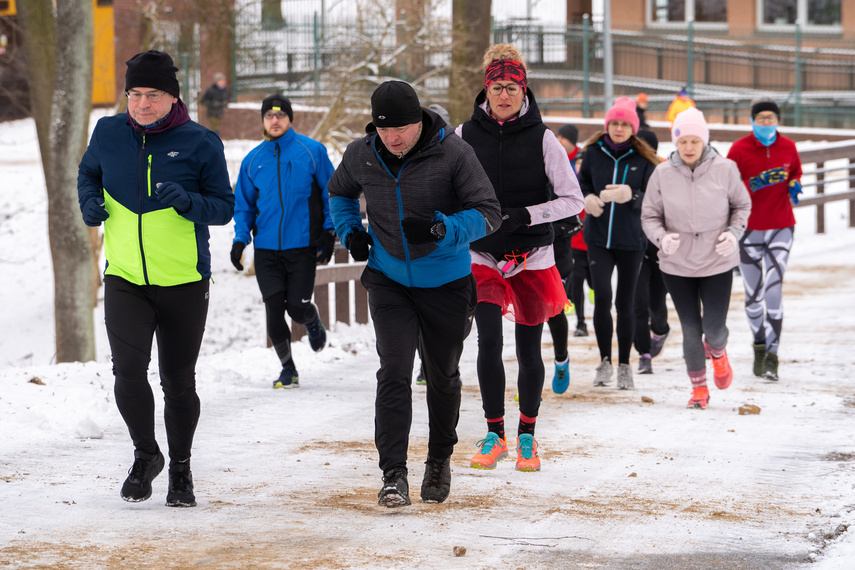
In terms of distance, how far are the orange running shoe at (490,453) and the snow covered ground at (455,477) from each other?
5cm

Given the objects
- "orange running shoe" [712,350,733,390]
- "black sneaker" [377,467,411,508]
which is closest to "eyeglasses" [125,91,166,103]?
"black sneaker" [377,467,411,508]

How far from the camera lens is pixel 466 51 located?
1841cm

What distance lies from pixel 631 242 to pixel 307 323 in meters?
2.53

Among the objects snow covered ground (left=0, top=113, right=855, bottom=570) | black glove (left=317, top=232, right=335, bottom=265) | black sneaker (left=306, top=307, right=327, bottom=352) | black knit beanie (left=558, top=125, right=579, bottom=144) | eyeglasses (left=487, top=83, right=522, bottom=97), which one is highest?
eyeglasses (left=487, top=83, right=522, bottom=97)

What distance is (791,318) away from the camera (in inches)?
452

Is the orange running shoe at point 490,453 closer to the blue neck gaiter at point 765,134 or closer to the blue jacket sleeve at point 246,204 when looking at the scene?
the blue jacket sleeve at point 246,204

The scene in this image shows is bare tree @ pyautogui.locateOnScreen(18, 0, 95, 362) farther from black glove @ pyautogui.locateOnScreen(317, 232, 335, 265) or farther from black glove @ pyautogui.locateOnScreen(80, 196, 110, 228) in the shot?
black glove @ pyautogui.locateOnScreen(80, 196, 110, 228)

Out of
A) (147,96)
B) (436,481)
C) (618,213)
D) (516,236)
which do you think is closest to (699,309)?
(618,213)

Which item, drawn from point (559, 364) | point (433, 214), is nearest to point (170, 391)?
point (433, 214)

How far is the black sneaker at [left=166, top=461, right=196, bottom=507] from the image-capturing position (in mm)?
5328

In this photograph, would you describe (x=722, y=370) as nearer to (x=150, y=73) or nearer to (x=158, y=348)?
(x=158, y=348)

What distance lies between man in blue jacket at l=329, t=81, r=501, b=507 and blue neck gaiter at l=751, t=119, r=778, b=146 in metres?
4.11

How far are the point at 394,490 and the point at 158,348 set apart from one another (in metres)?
1.27

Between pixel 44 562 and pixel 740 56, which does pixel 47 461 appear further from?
pixel 740 56
